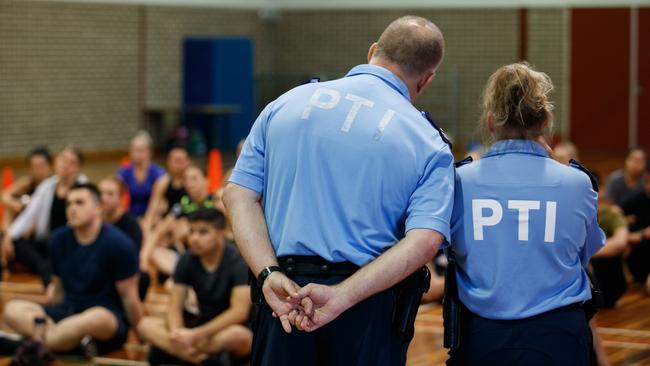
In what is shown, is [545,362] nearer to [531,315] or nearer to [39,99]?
[531,315]

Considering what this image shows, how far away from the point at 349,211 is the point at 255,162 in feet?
1.03

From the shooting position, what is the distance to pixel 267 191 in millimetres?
2902

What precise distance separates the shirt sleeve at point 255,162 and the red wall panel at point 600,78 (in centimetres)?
1614

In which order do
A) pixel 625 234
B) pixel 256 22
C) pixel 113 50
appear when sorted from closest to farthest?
pixel 625 234 < pixel 113 50 < pixel 256 22

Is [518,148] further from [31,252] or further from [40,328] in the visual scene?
[31,252]

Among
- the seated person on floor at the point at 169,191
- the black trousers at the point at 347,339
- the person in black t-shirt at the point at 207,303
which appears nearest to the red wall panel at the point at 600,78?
the seated person on floor at the point at 169,191

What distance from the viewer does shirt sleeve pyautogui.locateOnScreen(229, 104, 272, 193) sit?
2914 mm

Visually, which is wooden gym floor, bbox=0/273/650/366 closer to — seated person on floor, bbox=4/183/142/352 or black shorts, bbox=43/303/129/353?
black shorts, bbox=43/303/129/353

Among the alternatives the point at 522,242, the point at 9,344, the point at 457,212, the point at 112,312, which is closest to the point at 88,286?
the point at 112,312

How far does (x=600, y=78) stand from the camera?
18.3 m

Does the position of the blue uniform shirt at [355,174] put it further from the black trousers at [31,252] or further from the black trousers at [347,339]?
the black trousers at [31,252]

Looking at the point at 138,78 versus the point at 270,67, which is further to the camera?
the point at 270,67

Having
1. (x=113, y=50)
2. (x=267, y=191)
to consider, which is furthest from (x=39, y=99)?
(x=267, y=191)

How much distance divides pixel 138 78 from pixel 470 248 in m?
15.8
